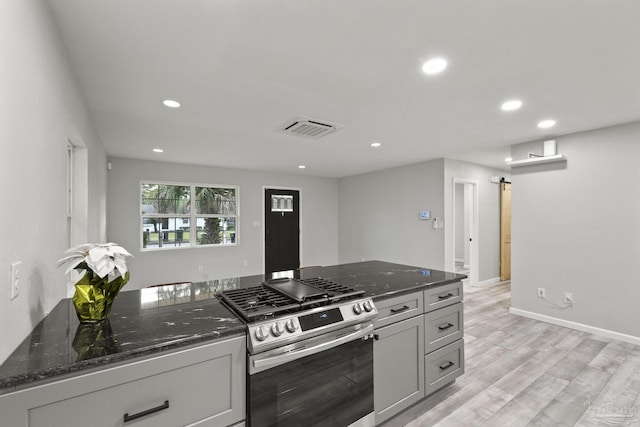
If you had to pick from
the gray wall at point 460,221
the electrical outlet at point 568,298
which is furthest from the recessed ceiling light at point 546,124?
the gray wall at point 460,221

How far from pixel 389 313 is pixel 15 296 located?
1.81 metres

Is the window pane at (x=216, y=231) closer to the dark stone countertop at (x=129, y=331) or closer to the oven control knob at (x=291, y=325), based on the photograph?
the dark stone countertop at (x=129, y=331)

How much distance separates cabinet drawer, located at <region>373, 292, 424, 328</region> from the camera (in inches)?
71.4

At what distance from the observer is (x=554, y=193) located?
12.2 feet

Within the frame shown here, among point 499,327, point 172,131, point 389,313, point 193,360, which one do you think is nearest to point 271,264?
point 172,131

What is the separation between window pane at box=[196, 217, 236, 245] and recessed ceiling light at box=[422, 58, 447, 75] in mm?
5027

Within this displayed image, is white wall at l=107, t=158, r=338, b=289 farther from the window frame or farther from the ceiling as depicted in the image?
the ceiling

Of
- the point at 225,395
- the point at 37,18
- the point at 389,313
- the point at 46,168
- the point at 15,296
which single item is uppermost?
the point at 37,18

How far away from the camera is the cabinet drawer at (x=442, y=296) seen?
2090 mm

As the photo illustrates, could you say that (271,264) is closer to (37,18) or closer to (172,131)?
(172,131)

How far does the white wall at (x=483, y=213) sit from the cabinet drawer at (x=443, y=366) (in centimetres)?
288

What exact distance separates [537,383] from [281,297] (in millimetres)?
2354

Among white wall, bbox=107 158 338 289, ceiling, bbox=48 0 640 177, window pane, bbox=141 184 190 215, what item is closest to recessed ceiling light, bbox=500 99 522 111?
ceiling, bbox=48 0 640 177

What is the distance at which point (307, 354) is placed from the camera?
143 cm
